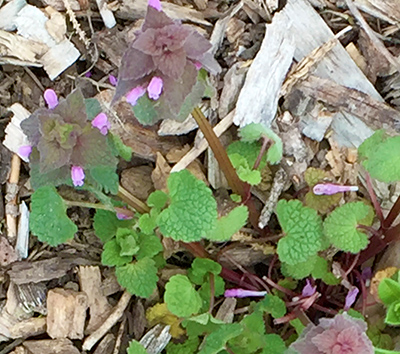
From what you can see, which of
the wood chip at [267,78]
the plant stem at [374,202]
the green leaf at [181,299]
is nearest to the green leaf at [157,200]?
the green leaf at [181,299]

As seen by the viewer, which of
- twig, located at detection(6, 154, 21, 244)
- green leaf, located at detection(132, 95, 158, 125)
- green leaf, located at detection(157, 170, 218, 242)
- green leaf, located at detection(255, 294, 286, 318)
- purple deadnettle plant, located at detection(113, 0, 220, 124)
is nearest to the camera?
purple deadnettle plant, located at detection(113, 0, 220, 124)

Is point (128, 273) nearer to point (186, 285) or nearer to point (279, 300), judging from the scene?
point (186, 285)

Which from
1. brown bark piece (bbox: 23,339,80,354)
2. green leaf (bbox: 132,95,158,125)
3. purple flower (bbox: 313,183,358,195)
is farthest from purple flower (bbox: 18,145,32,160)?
purple flower (bbox: 313,183,358,195)

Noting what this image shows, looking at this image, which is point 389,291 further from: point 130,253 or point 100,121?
point 100,121

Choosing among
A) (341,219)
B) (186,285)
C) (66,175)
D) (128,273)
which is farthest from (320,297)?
(66,175)

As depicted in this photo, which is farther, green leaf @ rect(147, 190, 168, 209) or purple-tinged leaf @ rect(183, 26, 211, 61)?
green leaf @ rect(147, 190, 168, 209)

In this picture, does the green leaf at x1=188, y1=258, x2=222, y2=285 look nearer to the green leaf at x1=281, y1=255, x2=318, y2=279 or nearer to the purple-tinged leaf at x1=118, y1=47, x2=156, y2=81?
the green leaf at x1=281, y1=255, x2=318, y2=279

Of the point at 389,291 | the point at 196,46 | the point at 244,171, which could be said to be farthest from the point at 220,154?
the point at 389,291

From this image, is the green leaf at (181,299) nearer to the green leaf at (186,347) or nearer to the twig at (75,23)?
the green leaf at (186,347)
